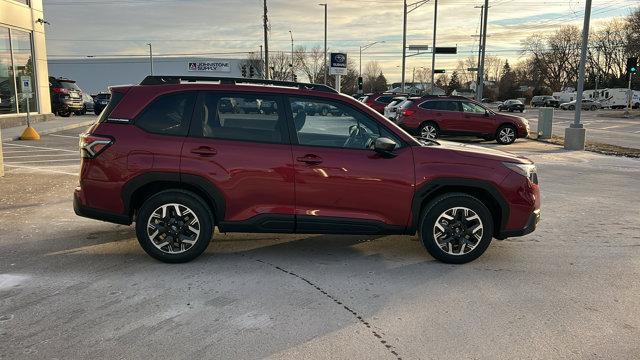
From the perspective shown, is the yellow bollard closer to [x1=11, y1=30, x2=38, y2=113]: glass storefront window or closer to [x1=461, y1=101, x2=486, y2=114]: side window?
[x1=11, y1=30, x2=38, y2=113]: glass storefront window

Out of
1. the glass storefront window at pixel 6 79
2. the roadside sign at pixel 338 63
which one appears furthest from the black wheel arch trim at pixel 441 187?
the roadside sign at pixel 338 63

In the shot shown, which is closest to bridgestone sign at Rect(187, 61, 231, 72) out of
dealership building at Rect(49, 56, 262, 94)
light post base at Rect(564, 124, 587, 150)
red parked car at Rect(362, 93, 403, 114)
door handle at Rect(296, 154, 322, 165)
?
dealership building at Rect(49, 56, 262, 94)

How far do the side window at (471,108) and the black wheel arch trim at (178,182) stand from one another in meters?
15.0

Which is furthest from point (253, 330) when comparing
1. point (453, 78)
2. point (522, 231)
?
point (453, 78)

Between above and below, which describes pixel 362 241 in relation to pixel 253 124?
below

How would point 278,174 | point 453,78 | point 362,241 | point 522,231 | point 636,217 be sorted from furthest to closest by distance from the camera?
1. point 453,78
2. point 636,217
3. point 362,241
4. point 522,231
5. point 278,174

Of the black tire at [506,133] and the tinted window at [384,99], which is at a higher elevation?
the tinted window at [384,99]

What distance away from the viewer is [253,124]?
16.3 feet

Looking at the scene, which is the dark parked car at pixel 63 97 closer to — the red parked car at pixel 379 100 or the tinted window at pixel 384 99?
the red parked car at pixel 379 100

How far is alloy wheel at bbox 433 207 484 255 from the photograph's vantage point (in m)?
5.07

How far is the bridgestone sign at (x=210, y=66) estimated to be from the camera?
80688 mm

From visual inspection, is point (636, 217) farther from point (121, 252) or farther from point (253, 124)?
point (121, 252)

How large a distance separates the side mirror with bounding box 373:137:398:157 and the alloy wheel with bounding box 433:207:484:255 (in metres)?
0.83

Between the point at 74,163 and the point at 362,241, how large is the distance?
320 inches
